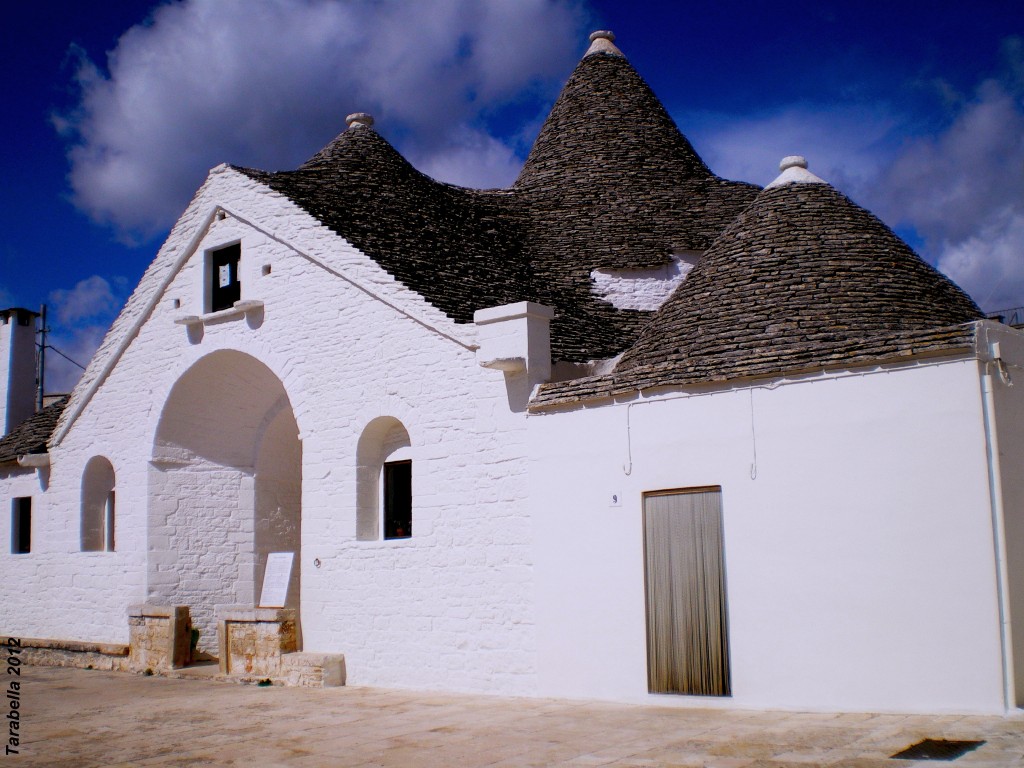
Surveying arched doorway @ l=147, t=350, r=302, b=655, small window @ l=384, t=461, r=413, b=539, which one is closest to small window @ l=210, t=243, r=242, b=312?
arched doorway @ l=147, t=350, r=302, b=655

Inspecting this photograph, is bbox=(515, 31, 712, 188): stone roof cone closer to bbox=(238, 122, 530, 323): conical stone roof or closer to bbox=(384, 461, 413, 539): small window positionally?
bbox=(238, 122, 530, 323): conical stone roof

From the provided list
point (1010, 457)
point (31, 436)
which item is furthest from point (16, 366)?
point (1010, 457)

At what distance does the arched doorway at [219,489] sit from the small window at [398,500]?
343 cm

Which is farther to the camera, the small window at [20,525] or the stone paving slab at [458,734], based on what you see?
the small window at [20,525]

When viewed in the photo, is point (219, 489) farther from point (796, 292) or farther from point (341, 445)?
point (796, 292)

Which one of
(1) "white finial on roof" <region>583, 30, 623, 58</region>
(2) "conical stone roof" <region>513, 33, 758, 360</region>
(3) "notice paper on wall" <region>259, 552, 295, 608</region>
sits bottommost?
(3) "notice paper on wall" <region>259, 552, 295, 608</region>

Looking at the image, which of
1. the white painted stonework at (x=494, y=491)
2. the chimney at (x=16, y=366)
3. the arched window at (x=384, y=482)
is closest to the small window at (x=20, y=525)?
the white painted stonework at (x=494, y=491)

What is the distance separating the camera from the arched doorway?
1491 centimetres

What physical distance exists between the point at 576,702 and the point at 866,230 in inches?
249

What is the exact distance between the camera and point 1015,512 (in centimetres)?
807

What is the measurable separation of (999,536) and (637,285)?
8.76m

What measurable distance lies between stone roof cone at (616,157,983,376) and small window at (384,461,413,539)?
3.19 m

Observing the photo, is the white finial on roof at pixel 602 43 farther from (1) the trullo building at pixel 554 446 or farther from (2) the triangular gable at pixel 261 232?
(2) the triangular gable at pixel 261 232

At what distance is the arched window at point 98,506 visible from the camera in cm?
1636
